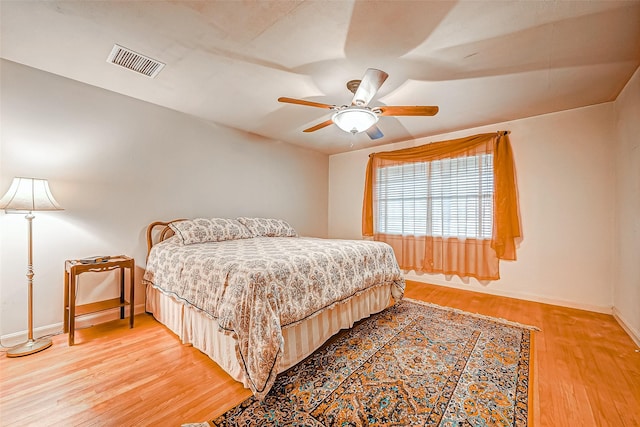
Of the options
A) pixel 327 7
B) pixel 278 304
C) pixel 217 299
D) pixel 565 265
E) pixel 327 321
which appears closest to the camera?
pixel 327 7

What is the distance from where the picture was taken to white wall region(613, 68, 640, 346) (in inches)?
91.7

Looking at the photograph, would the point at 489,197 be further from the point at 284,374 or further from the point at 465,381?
the point at 284,374

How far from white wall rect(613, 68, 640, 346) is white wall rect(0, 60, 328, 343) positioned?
436cm

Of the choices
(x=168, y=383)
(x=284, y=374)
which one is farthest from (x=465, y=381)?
(x=168, y=383)

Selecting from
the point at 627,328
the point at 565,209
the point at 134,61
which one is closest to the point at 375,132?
the point at 134,61

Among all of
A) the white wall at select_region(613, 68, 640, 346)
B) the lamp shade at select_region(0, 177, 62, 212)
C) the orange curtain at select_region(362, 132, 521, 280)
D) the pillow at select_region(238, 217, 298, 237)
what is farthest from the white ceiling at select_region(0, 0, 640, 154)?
the pillow at select_region(238, 217, 298, 237)

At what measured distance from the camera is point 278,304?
169 cm

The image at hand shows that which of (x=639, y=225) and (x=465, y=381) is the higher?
(x=639, y=225)

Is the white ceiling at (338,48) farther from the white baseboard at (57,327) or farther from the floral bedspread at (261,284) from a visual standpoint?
the white baseboard at (57,327)

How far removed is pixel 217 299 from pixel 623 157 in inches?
159

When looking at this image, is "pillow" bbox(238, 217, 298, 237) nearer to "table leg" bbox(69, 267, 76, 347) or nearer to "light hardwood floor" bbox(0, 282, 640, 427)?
"light hardwood floor" bbox(0, 282, 640, 427)

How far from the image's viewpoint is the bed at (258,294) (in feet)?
5.23

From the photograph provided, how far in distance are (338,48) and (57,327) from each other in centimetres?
346

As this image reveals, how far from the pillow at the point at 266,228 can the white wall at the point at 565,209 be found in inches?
116
